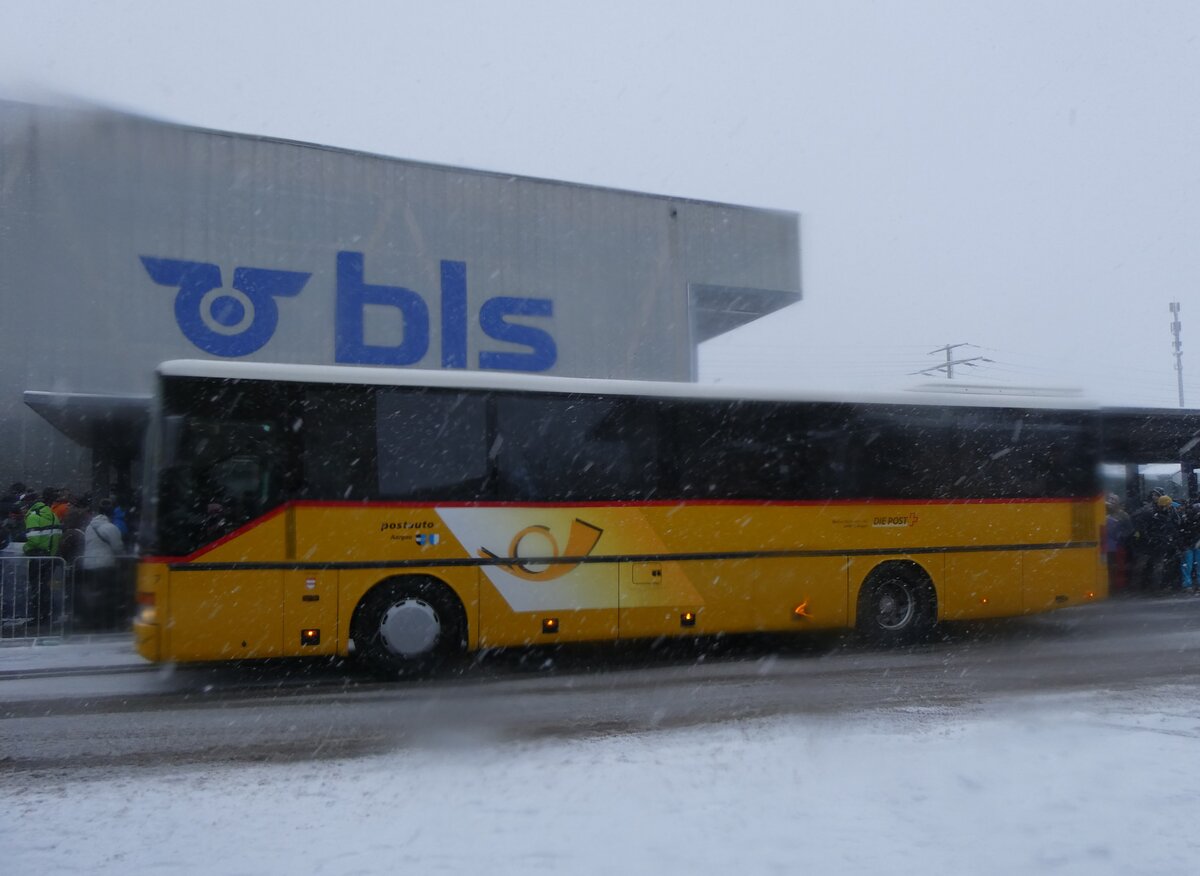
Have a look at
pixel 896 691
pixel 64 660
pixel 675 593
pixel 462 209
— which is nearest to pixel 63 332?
pixel 462 209

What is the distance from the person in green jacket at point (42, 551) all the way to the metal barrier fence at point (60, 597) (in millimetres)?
12

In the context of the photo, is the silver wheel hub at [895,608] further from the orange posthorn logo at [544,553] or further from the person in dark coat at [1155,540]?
the person in dark coat at [1155,540]

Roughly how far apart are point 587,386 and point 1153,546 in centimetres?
1219

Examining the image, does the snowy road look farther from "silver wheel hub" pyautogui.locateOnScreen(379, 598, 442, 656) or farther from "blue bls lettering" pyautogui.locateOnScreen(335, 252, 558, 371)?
"blue bls lettering" pyautogui.locateOnScreen(335, 252, 558, 371)

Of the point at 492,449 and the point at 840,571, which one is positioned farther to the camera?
the point at 840,571

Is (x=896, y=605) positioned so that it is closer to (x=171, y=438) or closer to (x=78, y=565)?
(x=171, y=438)

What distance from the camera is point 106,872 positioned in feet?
14.0

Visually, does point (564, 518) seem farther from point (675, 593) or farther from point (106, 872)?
point (106, 872)

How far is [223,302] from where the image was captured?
2230 cm

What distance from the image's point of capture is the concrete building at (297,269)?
819 inches

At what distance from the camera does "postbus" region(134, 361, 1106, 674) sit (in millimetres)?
9516

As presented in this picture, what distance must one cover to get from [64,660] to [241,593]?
3949 mm

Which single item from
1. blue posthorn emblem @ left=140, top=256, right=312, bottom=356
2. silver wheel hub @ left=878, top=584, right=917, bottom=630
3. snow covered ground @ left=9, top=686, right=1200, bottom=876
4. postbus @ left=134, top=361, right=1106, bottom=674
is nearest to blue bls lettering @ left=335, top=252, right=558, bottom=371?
blue posthorn emblem @ left=140, top=256, right=312, bottom=356

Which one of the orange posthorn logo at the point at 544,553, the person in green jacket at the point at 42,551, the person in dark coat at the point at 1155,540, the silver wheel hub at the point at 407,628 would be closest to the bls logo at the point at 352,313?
the person in green jacket at the point at 42,551
